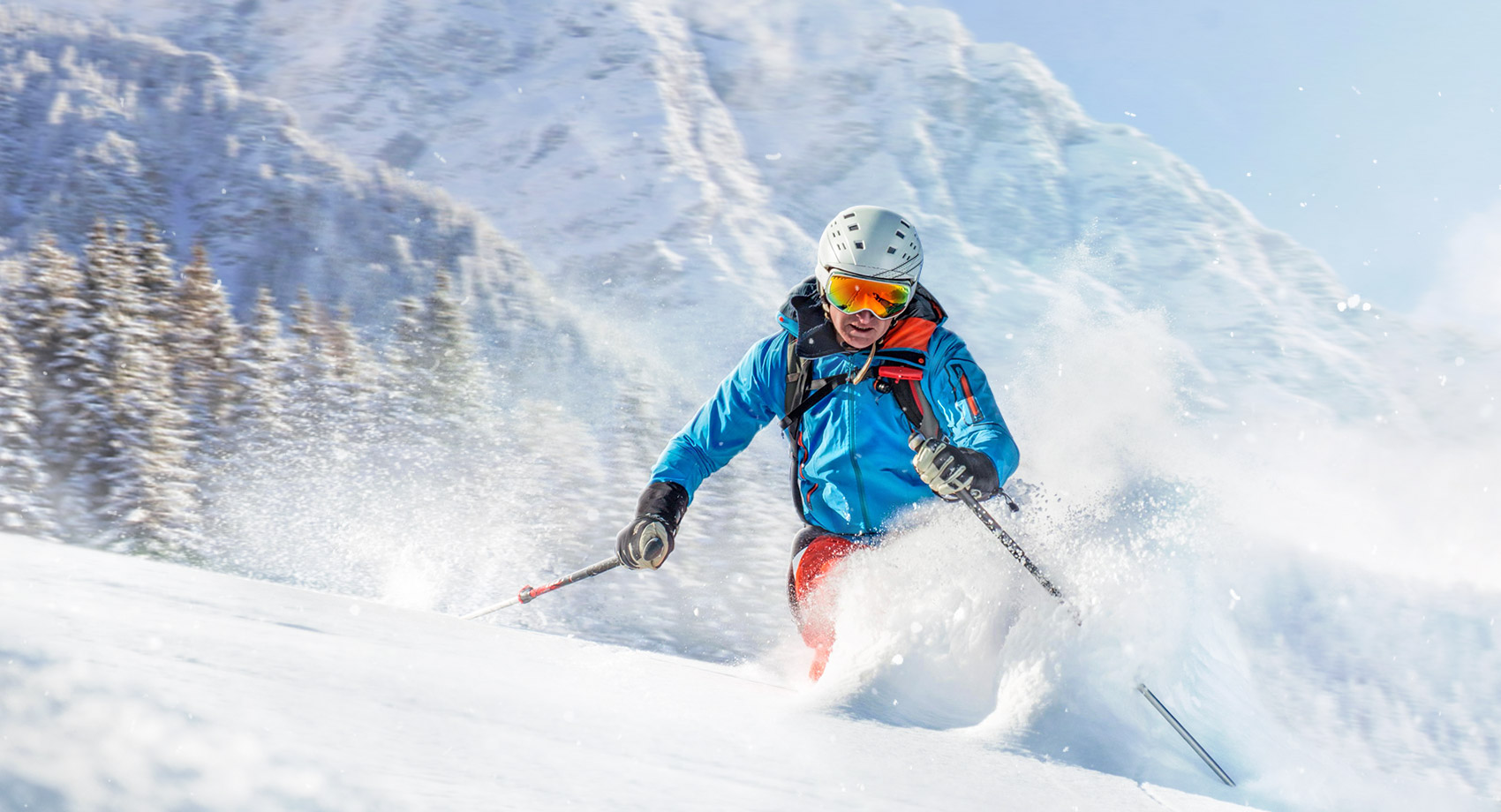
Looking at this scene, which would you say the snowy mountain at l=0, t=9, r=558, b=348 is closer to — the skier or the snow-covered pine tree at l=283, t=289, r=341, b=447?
the snow-covered pine tree at l=283, t=289, r=341, b=447

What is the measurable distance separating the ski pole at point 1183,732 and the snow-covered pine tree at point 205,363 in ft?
42.3

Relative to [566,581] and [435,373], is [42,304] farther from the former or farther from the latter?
[566,581]

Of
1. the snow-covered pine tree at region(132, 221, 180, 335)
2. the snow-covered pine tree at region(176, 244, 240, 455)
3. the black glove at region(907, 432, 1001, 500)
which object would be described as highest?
the black glove at region(907, 432, 1001, 500)

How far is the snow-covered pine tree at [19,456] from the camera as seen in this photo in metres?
11.3

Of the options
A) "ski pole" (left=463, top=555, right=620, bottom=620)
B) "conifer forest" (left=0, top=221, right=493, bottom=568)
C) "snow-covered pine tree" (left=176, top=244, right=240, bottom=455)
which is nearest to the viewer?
"ski pole" (left=463, top=555, right=620, bottom=620)

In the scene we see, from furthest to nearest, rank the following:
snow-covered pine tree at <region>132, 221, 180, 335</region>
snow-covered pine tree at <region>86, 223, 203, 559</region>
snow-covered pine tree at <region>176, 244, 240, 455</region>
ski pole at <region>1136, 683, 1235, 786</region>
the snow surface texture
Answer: snow-covered pine tree at <region>132, 221, 180, 335</region>, snow-covered pine tree at <region>176, 244, 240, 455</region>, snow-covered pine tree at <region>86, 223, 203, 559</region>, the snow surface texture, ski pole at <region>1136, 683, 1235, 786</region>

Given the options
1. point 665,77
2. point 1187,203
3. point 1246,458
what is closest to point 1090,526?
point 1246,458

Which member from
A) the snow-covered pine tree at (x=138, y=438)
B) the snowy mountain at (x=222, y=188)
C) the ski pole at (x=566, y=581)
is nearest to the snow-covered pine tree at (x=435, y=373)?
the snowy mountain at (x=222, y=188)

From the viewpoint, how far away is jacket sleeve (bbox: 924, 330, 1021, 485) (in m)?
3.62

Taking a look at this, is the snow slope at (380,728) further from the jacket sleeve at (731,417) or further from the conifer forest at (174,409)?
the conifer forest at (174,409)

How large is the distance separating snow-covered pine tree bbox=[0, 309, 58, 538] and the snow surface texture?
2.69m

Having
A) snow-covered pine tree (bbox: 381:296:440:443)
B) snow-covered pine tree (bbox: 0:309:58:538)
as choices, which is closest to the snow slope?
snow-covered pine tree (bbox: 0:309:58:538)

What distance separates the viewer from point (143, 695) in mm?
1541

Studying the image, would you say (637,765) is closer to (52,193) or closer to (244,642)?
(244,642)
